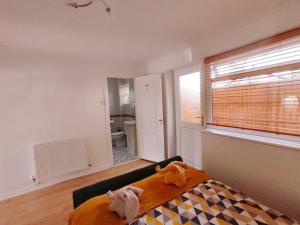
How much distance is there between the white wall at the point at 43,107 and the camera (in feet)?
7.81

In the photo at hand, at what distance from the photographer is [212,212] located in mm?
1218

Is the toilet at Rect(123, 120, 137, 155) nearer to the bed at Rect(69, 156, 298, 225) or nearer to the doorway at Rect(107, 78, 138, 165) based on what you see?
the doorway at Rect(107, 78, 138, 165)

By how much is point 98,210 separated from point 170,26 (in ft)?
6.74

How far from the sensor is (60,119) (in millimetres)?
2803

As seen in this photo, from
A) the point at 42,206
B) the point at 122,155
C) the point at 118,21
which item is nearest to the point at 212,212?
the point at 118,21

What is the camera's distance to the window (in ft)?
5.04

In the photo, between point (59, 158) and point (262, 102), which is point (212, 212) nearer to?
point (262, 102)

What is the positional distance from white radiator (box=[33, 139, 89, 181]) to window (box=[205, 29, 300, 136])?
2.36 meters

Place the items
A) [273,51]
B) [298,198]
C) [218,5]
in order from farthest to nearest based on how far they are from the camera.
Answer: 1. [273,51]
2. [218,5]
3. [298,198]

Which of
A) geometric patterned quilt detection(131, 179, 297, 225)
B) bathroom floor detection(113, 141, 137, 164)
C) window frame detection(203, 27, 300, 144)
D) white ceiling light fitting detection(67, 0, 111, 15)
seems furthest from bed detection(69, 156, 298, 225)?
bathroom floor detection(113, 141, 137, 164)

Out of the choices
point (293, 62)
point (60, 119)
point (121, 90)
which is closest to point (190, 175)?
point (293, 62)

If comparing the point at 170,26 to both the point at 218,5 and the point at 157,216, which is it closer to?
the point at 218,5

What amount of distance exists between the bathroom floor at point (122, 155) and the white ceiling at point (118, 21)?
244cm

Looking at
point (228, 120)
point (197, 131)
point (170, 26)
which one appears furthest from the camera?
point (197, 131)
